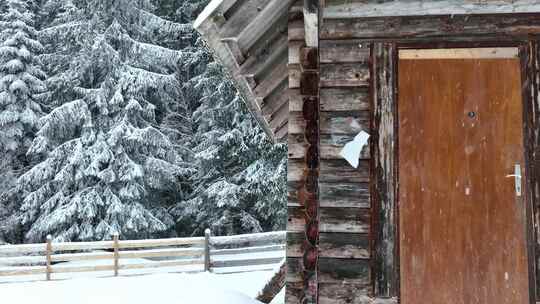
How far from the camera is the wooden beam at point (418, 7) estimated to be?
14.2 ft

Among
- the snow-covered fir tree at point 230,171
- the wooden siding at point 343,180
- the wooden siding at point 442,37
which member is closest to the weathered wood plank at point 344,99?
the wooden siding at point 343,180

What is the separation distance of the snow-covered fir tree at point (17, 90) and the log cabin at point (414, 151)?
18391mm

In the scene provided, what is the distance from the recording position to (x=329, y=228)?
432cm

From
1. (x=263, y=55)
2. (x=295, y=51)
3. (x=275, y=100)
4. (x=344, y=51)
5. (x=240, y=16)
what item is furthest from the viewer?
(x=275, y=100)

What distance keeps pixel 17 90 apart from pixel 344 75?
19449 millimetres

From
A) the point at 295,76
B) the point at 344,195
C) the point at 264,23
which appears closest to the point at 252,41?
the point at 264,23

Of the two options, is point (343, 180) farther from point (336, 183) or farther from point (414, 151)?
point (414, 151)

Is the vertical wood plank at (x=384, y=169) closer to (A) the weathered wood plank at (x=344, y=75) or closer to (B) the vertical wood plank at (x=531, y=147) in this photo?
(A) the weathered wood plank at (x=344, y=75)

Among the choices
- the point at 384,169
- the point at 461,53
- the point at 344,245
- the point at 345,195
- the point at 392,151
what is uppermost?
the point at 461,53

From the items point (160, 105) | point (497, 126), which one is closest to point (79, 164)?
point (160, 105)

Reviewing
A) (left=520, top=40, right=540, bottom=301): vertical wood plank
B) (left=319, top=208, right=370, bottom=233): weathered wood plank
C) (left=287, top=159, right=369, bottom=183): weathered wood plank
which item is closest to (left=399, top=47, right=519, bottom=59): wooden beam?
(left=520, top=40, right=540, bottom=301): vertical wood plank

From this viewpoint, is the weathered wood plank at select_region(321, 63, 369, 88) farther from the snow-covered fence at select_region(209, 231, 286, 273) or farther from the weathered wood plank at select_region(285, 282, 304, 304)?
the snow-covered fence at select_region(209, 231, 286, 273)

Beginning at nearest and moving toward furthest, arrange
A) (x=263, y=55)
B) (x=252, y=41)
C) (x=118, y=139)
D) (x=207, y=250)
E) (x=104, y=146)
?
(x=252, y=41), (x=263, y=55), (x=207, y=250), (x=104, y=146), (x=118, y=139)

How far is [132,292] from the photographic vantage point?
10.7m
